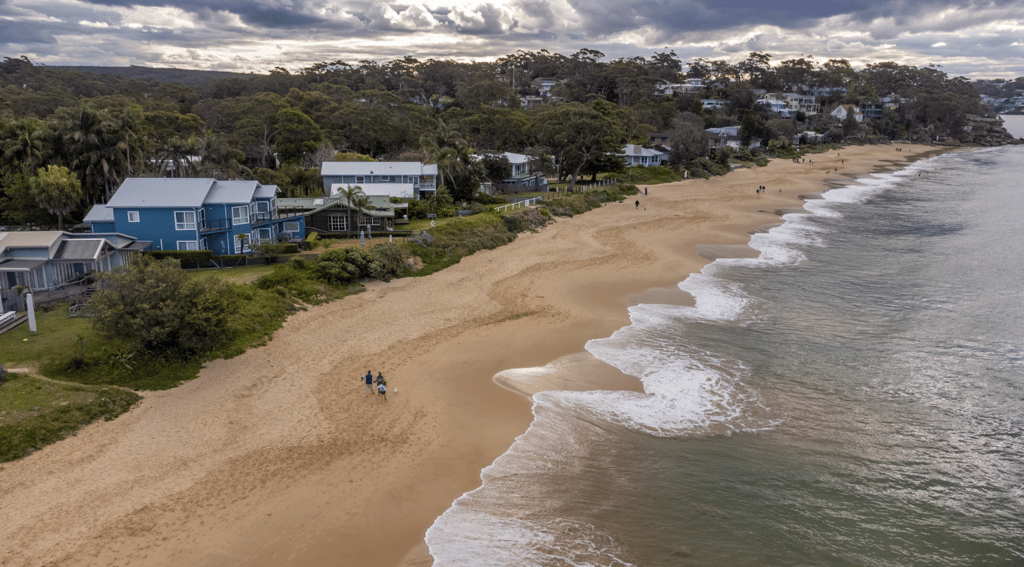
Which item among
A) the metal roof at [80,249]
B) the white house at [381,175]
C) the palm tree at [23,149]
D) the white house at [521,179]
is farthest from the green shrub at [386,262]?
the palm tree at [23,149]

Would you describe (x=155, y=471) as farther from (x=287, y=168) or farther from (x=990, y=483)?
(x=287, y=168)

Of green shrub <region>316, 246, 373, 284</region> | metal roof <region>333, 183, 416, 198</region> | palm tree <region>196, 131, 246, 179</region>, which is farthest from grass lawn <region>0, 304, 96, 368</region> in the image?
palm tree <region>196, 131, 246, 179</region>

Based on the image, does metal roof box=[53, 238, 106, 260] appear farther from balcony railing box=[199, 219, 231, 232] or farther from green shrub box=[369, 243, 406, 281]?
green shrub box=[369, 243, 406, 281]

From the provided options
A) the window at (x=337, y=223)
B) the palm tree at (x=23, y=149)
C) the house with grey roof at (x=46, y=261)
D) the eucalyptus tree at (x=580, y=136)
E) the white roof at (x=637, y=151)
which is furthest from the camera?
the white roof at (x=637, y=151)

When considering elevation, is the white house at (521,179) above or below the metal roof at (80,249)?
above

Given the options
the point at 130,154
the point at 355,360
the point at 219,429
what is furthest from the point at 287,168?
the point at 219,429

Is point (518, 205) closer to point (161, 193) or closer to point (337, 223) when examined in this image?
point (337, 223)

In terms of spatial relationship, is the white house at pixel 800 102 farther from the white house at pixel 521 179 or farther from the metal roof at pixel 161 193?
the metal roof at pixel 161 193
